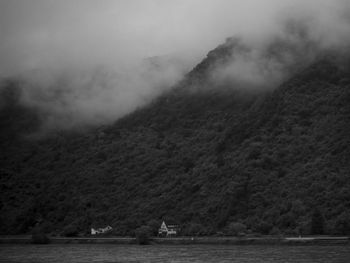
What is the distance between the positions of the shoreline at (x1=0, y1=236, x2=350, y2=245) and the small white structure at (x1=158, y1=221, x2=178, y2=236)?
5853 mm

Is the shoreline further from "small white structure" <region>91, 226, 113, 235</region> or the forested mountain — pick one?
"small white structure" <region>91, 226, 113, 235</region>

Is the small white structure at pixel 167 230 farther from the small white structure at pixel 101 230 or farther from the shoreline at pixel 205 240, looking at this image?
the small white structure at pixel 101 230

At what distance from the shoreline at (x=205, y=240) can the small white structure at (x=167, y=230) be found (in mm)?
5853

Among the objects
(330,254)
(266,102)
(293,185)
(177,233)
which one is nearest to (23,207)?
(177,233)

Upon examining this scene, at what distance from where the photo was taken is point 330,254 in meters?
76.5

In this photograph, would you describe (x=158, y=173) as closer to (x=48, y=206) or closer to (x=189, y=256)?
(x=48, y=206)

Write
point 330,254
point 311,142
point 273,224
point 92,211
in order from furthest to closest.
A: point 92,211
point 311,142
point 273,224
point 330,254

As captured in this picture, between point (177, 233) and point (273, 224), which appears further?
point (177, 233)

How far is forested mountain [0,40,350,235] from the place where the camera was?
122500 mm

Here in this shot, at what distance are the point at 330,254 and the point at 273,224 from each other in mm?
41082

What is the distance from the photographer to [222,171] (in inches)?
5699

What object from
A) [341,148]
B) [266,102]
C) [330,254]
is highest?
[266,102]

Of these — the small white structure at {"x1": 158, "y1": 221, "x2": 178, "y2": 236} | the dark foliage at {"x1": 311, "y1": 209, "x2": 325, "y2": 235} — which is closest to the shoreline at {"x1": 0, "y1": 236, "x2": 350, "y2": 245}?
Result: the dark foliage at {"x1": 311, "y1": 209, "x2": 325, "y2": 235}

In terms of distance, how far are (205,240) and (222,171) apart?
3144 centimetres
